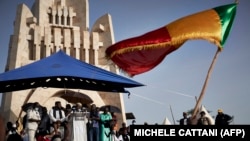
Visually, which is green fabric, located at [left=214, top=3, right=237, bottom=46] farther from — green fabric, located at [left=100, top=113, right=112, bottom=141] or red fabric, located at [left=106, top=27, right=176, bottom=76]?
green fabric, located at [left=100, top=113, right=112, bottom=141]

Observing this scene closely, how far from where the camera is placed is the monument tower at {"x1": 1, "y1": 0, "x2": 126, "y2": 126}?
2083 centimetres

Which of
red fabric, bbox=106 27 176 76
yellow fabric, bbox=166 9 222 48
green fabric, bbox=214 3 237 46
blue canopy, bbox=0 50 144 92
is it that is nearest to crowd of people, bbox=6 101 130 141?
blue canopy, bbox=0 50 144 92

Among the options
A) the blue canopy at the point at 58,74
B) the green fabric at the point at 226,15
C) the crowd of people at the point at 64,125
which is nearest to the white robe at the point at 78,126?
the crowd of people at the point at 64,125

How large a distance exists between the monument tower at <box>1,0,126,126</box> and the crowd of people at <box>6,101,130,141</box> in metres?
9.74

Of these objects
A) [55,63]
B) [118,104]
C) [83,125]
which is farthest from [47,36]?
[83,125]

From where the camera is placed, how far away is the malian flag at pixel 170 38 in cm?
859

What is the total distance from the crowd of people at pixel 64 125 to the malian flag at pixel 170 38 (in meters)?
1.84

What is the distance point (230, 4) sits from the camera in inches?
374

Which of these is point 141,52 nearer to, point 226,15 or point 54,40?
point 226,15

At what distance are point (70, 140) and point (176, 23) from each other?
4.11 m

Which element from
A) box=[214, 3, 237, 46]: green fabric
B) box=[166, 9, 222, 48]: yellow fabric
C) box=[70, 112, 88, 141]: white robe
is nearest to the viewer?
box=[166, 9, 222, 48]: yellow fabric

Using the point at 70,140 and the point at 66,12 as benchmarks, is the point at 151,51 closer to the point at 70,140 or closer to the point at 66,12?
the point at 70,140

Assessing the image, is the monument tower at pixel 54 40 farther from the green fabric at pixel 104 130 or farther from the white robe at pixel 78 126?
the white robe at pixel 78 126

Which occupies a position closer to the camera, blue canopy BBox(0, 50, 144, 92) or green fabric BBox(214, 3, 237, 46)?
green fabric BBox(214, 3, 237, 46)
